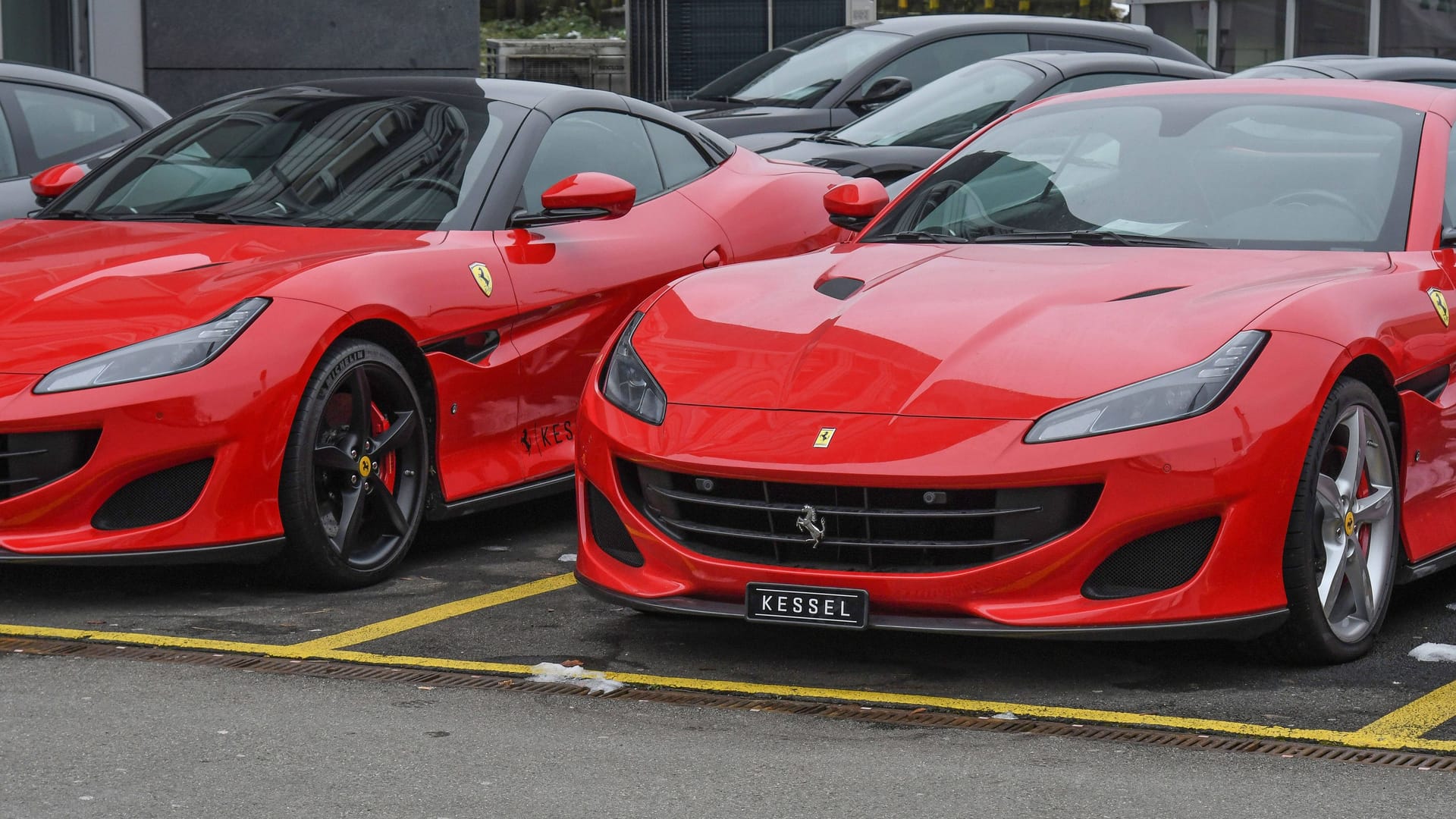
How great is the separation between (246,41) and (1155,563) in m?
13.1

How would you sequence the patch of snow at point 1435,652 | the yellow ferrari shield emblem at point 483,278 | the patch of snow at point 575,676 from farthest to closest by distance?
the yellow ferrari shield emblem at point 483,278 < the patch of snow at point 1435,652 < the patch of snow at point 575,676

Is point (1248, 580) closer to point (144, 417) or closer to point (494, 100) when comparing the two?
point (144, 417)

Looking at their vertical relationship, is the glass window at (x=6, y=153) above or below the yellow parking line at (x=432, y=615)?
above

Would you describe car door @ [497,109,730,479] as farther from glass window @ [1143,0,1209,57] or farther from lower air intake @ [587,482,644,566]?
glass window @ [1143,0,1209,57]

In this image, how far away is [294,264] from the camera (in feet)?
18.9

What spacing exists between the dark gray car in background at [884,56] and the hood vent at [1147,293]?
719 centimetres

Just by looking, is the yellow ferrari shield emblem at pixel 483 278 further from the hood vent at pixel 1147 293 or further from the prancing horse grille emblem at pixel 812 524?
the hood vent at pixel 1147 293

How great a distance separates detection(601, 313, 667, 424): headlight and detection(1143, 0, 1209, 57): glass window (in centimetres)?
2417

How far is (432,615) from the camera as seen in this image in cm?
549

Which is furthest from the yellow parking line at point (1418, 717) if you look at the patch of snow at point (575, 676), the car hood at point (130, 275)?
the car hood at point (130, 275)

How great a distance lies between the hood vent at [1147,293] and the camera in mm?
4930

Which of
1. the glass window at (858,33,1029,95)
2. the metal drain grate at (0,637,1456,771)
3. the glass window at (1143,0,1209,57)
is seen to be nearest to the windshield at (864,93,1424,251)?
the metal drain grate at (0,637,1456,771)

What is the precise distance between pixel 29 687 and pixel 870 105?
8175 millimetres

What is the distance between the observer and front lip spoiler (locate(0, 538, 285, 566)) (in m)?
5.27
